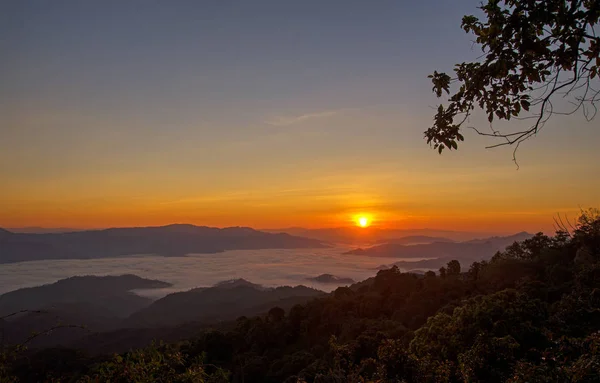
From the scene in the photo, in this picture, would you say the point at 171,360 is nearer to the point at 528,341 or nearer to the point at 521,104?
the point at 521,104

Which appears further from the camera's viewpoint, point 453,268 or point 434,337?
point 453,268

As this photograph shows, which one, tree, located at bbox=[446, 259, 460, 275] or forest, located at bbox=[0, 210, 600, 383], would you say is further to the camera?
tree, located at bbox=[446, 259, 460, 275]

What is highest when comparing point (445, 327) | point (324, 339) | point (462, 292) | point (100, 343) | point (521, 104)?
point (521, 104)

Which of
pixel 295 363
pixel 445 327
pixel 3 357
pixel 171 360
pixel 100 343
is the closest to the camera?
pixel 3 357

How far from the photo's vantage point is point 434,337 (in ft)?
51.6

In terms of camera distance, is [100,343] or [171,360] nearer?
[171,360]

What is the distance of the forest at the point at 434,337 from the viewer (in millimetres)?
8102

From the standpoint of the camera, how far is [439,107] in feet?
19.1

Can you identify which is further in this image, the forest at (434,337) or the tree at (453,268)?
the tree at (453,268)

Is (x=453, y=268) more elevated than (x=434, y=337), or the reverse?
(x=434, y=337)

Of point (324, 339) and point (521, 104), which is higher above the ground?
point (521, 104)

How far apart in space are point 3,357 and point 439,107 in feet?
29.2

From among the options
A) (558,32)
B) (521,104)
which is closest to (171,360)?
(521,104)

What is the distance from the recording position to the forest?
8102 millimetres
